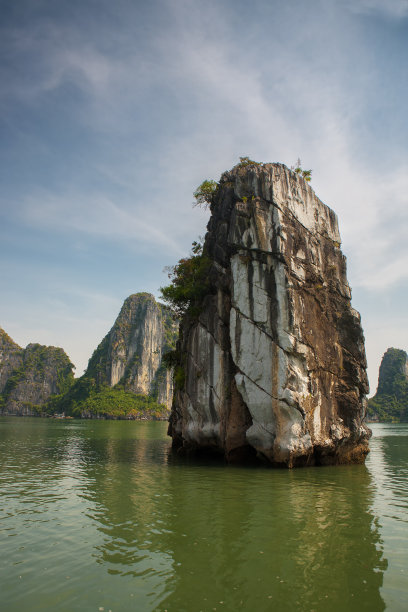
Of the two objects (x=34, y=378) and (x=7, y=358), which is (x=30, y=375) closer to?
(x=34, y=378)

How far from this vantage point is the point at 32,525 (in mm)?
9289

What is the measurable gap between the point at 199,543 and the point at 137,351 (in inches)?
5466

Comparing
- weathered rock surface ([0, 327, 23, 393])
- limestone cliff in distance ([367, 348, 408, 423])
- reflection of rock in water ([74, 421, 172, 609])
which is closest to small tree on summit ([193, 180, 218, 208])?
reflection of rock in water ([74, 421, 172, 609])

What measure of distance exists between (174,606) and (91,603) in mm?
1201

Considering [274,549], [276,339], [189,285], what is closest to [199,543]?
[274,549]

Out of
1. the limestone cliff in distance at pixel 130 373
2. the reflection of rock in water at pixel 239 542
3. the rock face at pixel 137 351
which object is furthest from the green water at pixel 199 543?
the rock face at pixel 137 351

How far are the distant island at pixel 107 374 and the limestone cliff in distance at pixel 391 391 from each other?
64728 millimetres

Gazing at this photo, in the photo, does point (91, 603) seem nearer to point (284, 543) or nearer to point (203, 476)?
point (284, 543)

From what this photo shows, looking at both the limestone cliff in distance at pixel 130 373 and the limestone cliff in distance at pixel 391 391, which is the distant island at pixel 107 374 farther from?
→ the limestone cliff in distance at pixel 391 391

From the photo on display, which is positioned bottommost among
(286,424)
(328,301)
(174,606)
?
(174,606)

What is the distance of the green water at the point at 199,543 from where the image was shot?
6087 millimetres

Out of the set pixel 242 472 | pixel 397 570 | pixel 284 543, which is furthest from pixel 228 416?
pixel 397 570

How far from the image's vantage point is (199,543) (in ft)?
27.4

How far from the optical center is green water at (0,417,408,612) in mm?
6087
